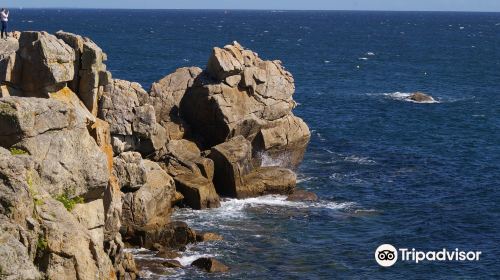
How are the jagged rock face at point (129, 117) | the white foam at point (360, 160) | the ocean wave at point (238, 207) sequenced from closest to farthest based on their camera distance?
the jagged rock face at point (129, 117) < the ocean wave at point (238, 207) < the white foam at point (360, 160)

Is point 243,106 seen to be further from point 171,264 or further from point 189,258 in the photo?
point 171,264

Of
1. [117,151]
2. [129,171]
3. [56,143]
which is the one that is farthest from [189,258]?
[56,143]

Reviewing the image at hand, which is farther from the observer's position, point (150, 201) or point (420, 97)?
point (420, 97)

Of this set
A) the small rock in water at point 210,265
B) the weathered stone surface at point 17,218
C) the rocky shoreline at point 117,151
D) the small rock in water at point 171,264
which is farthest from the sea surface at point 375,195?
the weathered stone surface at point 17,218

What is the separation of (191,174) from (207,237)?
349 inches

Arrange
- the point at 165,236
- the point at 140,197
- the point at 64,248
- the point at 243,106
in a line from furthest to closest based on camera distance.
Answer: the point at 243,106 < the point at 140,197 < the point at 165,236 < the point at 64,248

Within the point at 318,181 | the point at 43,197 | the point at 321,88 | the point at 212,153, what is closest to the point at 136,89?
the point at 212,153

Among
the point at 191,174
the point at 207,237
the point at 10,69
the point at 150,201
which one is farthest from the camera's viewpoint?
the point at 191,174

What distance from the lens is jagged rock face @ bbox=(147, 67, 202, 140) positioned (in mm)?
65375

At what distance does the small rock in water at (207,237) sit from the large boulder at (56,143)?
13916mm

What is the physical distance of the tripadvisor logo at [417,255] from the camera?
1969 inches

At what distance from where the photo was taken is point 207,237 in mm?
51719

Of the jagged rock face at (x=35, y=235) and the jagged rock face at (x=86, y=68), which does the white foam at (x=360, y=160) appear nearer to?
the jagged rock face at (x=86, y=68)

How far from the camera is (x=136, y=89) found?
58156 millimetres
